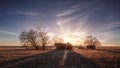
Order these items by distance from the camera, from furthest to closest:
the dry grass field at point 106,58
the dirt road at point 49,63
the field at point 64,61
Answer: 1. the dry grass field at point 106,58
2. the field at point 64,61
3. the dirt road at point 49,63

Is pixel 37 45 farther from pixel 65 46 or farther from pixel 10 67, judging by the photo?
pixel 10 67

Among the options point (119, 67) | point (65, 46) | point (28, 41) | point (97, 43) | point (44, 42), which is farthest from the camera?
point (97, 43)

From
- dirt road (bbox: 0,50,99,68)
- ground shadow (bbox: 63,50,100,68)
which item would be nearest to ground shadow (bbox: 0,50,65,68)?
dirt road (bbox: 0,50,99,68)

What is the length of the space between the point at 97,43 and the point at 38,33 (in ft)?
171

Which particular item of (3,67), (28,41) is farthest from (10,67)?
(28,41)

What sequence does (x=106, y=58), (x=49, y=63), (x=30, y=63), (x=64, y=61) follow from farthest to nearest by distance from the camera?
(x=106, y=58) < (x=64, y=61) < (x=49, y=63) < (x=30, y=63)

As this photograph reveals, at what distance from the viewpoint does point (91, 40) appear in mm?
103250

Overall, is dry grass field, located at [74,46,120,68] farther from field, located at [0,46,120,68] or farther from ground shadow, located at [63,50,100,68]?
ground shadow, located at [63,50,100,68]

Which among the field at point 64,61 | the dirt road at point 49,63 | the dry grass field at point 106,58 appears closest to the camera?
the dirt road at point 49,63

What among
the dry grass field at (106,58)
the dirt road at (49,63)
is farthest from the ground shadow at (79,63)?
the dry grass field at (106,58)

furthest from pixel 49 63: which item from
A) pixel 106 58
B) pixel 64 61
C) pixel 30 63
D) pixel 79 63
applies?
pixel 106 58

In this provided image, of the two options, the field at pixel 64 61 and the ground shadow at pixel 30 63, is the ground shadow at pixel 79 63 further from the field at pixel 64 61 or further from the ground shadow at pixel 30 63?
the ground shadow at pixel 30 63

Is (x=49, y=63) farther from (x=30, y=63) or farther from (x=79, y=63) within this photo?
(x=79, y=63)

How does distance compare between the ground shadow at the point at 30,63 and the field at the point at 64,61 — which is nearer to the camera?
the ground shadow at the point at 30,63
